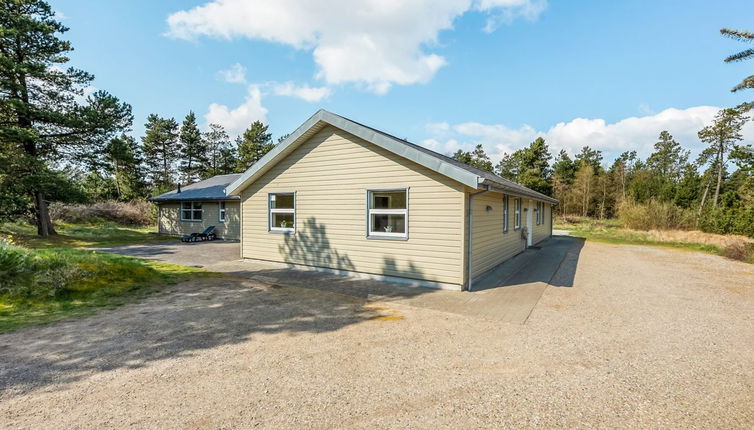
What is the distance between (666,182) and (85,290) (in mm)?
44853

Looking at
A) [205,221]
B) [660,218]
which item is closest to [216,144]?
[205,221]

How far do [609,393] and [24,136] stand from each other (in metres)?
21.2

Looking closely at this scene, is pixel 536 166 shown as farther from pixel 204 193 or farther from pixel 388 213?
pixel 388 213

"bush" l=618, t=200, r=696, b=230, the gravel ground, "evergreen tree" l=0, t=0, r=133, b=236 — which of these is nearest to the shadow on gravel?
the gravel ground

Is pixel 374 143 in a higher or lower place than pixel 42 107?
lower

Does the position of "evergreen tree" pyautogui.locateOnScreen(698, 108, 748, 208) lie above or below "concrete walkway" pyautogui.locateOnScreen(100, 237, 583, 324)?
above

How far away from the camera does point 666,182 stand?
106 feet

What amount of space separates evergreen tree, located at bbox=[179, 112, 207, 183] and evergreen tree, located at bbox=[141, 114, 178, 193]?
1.43 metres

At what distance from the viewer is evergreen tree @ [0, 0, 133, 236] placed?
1345 cm

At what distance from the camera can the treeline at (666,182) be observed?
753 inches

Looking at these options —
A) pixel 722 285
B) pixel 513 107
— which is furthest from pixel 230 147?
pixel 722 285

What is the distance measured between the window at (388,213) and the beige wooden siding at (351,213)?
0.18 meters

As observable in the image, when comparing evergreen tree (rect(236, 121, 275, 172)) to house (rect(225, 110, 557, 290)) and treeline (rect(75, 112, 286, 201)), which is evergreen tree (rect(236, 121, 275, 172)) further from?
house (rect(225, 110, 557, 290))

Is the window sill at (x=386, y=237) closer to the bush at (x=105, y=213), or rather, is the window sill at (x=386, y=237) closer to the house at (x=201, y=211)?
the house at (x=201, y=211)
